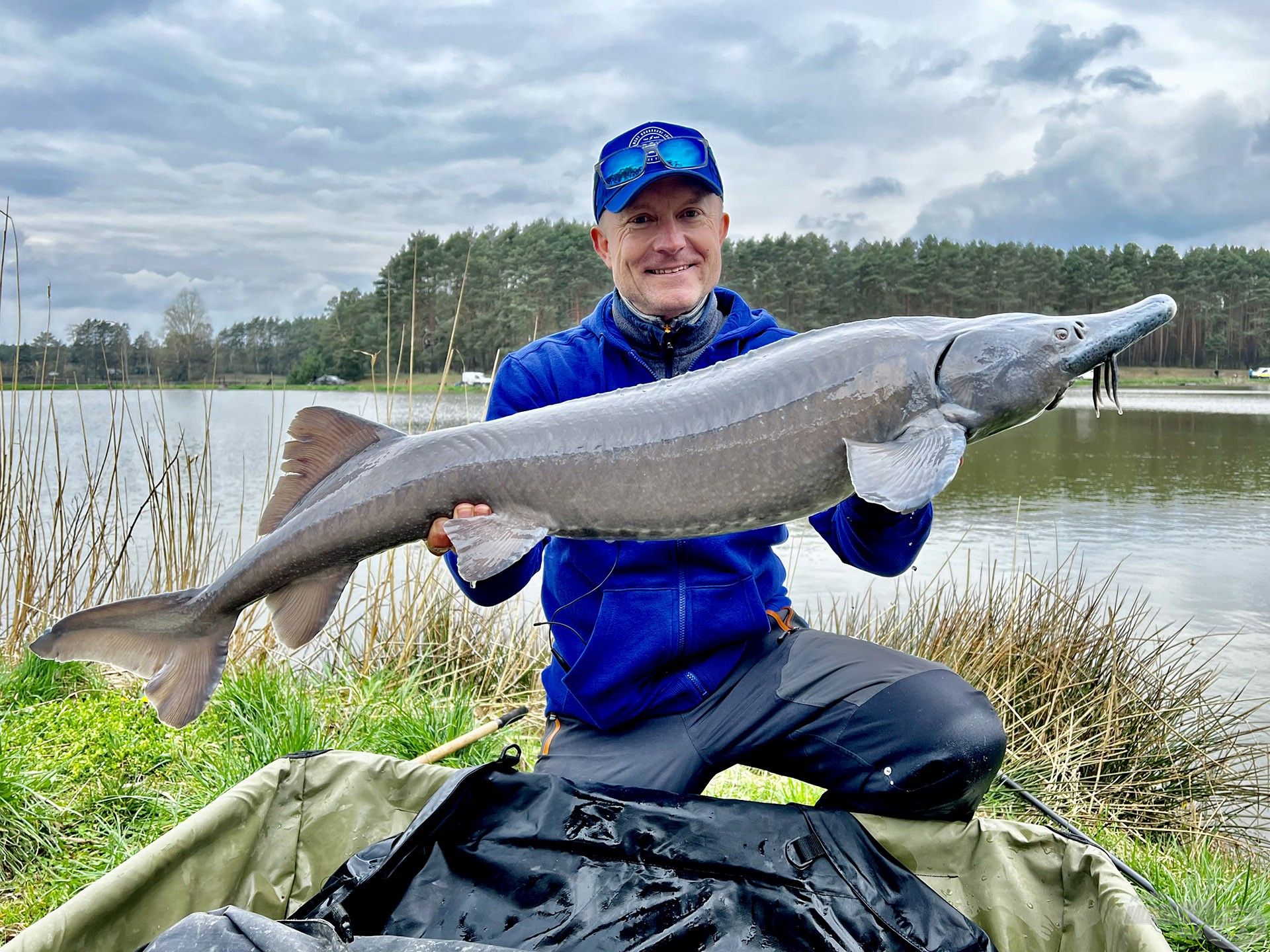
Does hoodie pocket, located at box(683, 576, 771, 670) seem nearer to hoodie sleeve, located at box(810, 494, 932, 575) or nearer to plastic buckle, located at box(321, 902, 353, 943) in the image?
hoodie sleeve, located at box(810, 494, 932, 575)

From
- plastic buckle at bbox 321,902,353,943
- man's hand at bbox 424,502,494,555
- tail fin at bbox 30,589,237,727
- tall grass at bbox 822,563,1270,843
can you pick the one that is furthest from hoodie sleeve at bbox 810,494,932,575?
tall grass at bbox 822,563,1270,843

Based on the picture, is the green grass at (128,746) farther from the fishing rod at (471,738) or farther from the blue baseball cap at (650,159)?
the blue baseball cap at (650,159)

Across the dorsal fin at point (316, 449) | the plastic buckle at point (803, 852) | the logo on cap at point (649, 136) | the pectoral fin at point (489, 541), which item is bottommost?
the plastic buckle at point (803, 852)

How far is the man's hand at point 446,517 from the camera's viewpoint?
2.36 meters

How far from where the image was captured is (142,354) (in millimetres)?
6031

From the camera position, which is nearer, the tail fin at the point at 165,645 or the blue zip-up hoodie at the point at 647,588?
the tail fin at the point at 165,645

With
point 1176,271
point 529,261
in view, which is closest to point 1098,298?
point 1176,271

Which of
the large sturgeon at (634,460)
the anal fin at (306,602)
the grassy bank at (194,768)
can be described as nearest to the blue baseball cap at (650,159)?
the large sturgeon at (634,460)

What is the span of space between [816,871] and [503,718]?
139 cm

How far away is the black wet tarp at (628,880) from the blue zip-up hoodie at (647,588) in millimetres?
445

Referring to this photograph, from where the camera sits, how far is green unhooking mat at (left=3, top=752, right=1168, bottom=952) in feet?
6.85

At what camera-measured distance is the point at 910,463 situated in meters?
2.12

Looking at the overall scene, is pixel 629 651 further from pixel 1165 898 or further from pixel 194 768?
pixel 194 768

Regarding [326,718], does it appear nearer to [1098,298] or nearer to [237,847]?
[237,847]
